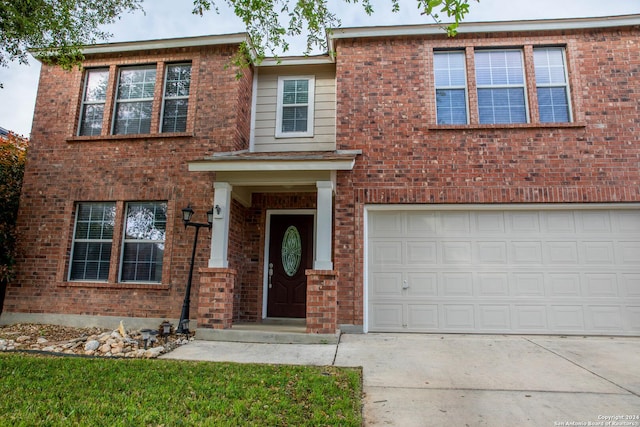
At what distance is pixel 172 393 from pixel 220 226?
3.20 m

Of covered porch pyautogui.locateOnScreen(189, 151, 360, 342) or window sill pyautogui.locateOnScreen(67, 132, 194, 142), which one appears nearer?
covered porch pyautogui.locateOnScreen(189, 151, 360, 342)

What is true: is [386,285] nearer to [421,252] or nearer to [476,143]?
[421,252]

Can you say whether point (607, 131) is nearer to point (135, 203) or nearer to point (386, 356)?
point (386, 356)

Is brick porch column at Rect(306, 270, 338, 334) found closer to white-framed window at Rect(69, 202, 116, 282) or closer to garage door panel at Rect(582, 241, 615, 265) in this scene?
white-framed window at Rect(69, 202, 116, 282)

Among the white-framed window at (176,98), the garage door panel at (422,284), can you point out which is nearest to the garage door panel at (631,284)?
the garage door panel at (422,284)

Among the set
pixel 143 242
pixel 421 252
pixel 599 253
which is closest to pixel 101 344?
pixel 143 242

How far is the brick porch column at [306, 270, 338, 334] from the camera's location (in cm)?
579

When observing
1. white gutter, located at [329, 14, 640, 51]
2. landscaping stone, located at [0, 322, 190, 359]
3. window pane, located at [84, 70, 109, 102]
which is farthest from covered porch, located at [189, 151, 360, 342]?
window pane, located at [84, 70, 109, 102]

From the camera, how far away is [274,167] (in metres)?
6.21

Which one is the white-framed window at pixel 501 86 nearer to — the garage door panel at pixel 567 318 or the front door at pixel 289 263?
the garage door panel at pixel 567 318

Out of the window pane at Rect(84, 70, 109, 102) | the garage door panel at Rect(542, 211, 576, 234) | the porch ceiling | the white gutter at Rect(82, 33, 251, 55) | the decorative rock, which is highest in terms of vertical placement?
the white gutter at Rect(82, 33, 251, 55)

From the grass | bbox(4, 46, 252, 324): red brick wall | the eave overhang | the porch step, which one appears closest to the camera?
the grass

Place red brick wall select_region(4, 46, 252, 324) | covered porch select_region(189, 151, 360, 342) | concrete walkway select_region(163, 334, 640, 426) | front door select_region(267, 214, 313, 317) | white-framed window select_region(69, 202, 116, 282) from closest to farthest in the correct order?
concrete walkway select_region(163, 334, 640, 426), covered porch select_region(189, 151, 360, 342), red brick wall select_region(4, 46, 252, 324), white-framed window select_region(69, 202, 116, 282), front door select_region(267, 214, 313, 317)

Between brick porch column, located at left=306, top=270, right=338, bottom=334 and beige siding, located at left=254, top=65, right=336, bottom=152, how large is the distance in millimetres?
3098
